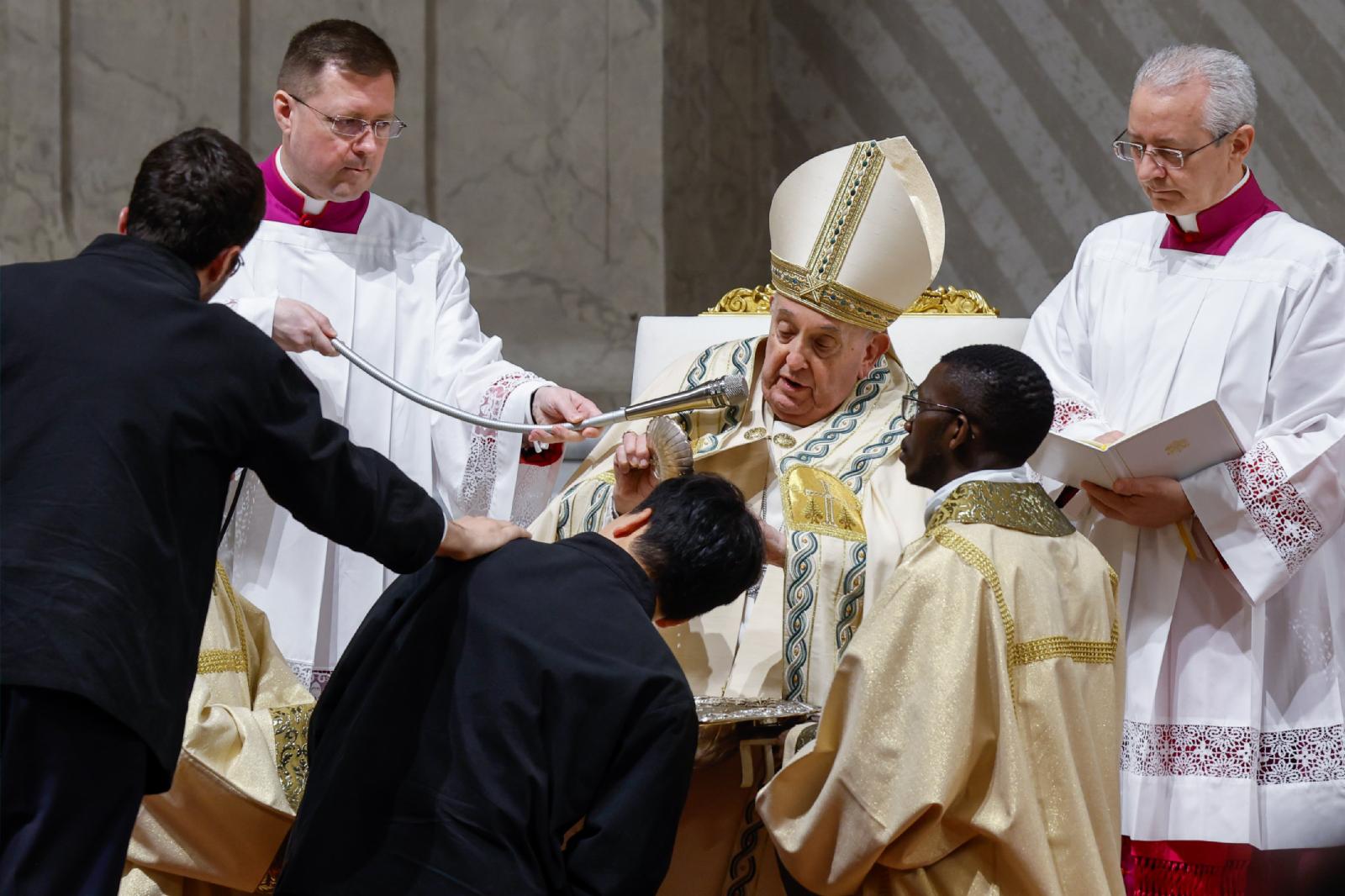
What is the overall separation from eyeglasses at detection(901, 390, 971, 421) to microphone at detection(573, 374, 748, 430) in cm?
51

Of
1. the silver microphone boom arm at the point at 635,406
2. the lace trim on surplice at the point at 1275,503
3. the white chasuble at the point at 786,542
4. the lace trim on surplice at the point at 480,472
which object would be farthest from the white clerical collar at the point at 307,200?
the lace trim on surplice at the point at 1275,503

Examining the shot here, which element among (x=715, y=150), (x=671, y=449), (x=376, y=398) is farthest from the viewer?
(x=715, y=150)

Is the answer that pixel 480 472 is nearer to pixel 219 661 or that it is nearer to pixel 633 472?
pixel 633 472

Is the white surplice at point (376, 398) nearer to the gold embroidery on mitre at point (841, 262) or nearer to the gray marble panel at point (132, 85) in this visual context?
the gold embroidery on mitre at point (841, 262)

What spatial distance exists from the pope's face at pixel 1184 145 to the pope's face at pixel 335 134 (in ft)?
5.37

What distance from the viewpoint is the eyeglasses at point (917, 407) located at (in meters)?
2.90

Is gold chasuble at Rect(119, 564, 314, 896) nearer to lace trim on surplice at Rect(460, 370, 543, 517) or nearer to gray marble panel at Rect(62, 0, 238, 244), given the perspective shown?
lace trim on surplice at Rect(460, 370, 543, 517)

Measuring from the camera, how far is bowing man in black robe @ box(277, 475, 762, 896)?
2.43 metres

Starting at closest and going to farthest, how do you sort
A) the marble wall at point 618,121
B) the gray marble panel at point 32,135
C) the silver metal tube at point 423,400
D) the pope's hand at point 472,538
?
1. the pope's hand at point 472,538
2. the silver metal tube at point 423,400
3. the gray marble panel at point 32,135
4. the marble wall at point 618,121

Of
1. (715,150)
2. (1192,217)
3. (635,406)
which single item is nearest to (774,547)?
(635,406)

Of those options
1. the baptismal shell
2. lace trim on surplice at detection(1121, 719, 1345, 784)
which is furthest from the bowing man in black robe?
lace trim on surplice at detection(1121, 719, 1345, 784)

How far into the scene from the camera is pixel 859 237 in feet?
12.4

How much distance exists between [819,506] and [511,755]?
1.17m

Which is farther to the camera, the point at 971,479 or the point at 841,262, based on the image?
the point at 841,262
